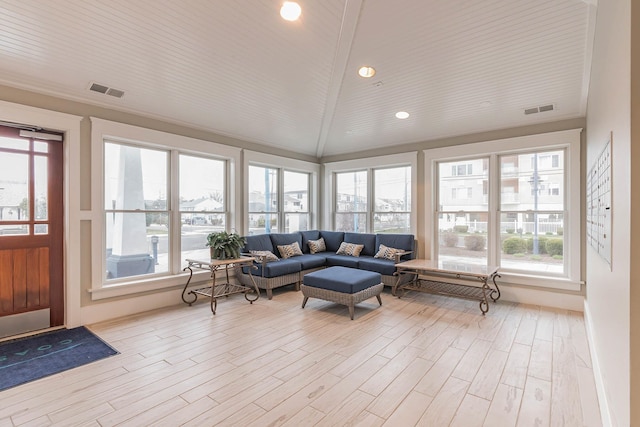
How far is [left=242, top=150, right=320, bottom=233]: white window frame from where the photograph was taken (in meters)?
5.52

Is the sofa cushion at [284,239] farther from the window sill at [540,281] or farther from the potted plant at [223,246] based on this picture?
the window sill at [540,281]

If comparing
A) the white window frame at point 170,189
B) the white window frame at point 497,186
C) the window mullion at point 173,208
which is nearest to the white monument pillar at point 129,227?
the white window frame at point 170,189

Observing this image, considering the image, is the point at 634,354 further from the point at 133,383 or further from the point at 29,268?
the point at 29,268

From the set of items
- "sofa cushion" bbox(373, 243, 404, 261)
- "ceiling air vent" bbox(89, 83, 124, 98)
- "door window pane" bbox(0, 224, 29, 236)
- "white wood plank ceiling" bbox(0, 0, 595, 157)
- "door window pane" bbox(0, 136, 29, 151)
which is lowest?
"sofa cushion" bbox(373, 243, 404, 261)

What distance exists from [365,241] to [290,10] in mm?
4078

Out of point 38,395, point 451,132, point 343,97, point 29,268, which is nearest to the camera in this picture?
point 38,395

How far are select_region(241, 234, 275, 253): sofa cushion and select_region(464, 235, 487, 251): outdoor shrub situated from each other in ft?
11.0

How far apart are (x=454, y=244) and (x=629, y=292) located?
4.08 meters

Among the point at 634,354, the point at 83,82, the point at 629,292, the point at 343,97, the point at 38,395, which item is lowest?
the point at 38,395

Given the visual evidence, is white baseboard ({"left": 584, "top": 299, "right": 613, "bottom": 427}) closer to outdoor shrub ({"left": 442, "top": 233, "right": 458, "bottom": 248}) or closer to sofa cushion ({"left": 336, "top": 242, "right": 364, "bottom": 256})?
outdoor shrub ({"left": 442, "top": 233, "right": 458, "bottom": 248})

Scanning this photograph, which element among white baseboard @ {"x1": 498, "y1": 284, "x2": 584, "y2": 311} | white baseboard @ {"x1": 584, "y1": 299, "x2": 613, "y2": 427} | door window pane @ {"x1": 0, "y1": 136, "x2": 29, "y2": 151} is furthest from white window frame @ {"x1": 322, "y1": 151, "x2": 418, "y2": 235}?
door window pane @ {"x1": 0, "y1": 136, "x2": 29, "y2": 151}

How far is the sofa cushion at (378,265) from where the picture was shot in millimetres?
5039

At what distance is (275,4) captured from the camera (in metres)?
3.01

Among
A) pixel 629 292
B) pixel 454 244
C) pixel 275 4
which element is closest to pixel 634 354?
pixel 629 292
